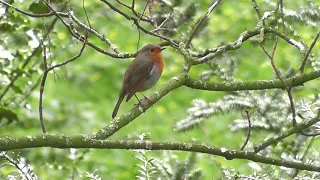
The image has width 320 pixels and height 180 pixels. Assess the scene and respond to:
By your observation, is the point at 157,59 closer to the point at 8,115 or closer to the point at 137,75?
the point at 137,75

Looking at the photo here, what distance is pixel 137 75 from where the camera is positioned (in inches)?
162

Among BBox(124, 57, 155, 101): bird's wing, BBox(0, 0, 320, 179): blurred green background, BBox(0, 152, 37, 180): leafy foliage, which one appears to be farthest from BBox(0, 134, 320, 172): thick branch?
BBox(0, 0, 320, 179): blurred green background

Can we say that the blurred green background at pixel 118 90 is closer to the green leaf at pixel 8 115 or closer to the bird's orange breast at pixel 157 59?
the bird's orange breast at pixel 157 59

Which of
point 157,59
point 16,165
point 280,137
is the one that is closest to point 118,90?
point 157,59

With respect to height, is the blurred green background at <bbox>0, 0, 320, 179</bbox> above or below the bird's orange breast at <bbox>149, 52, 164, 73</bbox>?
above

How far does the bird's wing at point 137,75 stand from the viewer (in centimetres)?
404

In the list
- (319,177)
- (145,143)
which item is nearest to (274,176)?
(319,177)

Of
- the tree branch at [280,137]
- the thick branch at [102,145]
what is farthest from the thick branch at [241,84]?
the thick branch at [102,145]

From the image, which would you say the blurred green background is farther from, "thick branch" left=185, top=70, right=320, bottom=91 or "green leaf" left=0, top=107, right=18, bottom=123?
"thick branch" left=185, top=70, right=320, bottom=91

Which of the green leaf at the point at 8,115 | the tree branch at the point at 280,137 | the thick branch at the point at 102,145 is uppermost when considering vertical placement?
the green leaf at the point at 8,115

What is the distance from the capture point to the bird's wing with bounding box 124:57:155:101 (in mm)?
4039

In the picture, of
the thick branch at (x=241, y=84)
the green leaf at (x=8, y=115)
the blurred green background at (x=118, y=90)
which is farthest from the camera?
the blurred green background at (x=118, y=90)

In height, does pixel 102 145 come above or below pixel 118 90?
below

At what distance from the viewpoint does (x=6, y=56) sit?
2979mm
